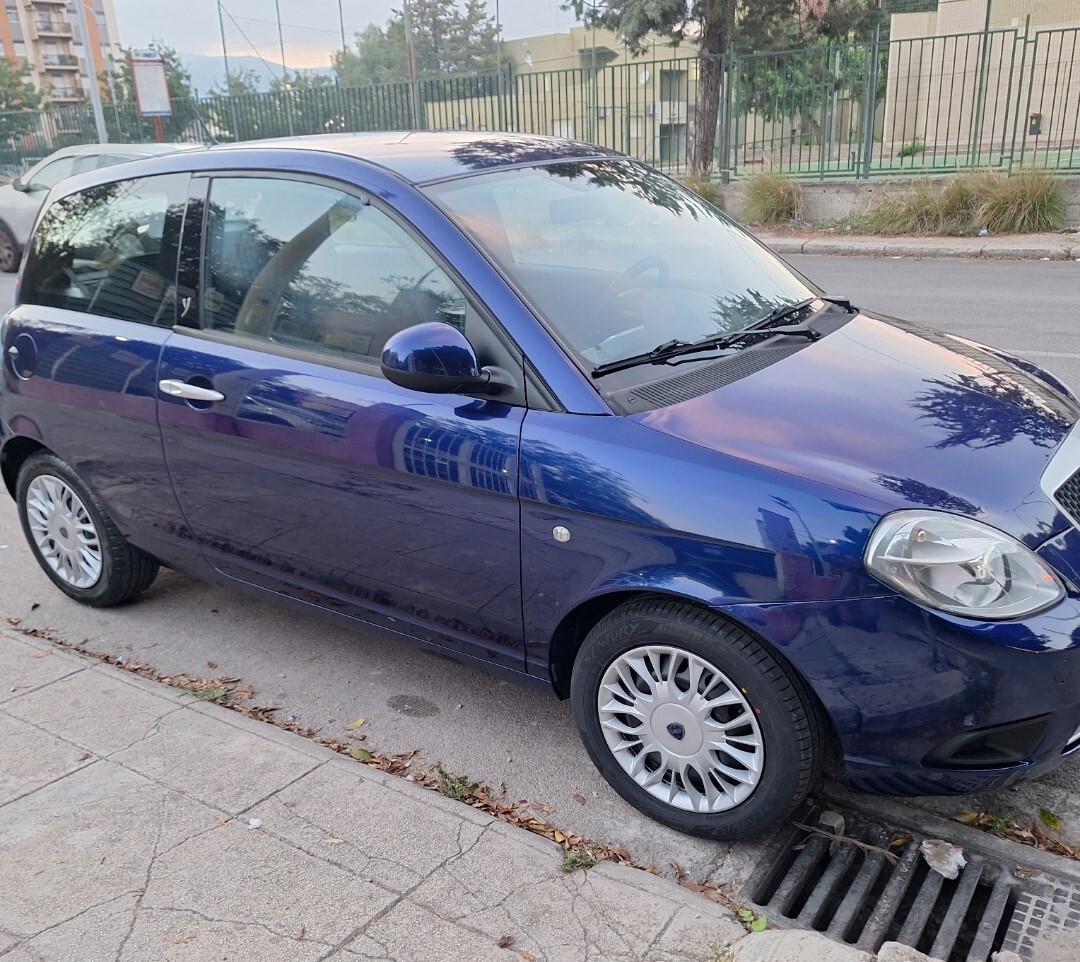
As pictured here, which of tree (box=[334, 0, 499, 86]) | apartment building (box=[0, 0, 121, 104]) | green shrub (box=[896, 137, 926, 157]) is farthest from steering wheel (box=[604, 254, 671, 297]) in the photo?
apartment building (box=[0, 0, 121, 104])

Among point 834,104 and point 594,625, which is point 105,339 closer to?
point 594,625

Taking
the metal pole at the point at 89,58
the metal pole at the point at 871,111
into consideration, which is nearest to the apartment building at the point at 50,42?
the metal pole at the point at 89,58

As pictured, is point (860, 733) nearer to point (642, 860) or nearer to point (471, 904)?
point (642, 860)

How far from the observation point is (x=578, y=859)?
2635mm

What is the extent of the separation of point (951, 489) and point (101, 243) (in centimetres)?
328

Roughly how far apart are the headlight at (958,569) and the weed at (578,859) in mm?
1066

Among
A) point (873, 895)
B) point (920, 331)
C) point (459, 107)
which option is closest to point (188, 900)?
point (873, 895)

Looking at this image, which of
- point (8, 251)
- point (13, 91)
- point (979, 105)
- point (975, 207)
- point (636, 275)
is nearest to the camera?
point (636, 275)

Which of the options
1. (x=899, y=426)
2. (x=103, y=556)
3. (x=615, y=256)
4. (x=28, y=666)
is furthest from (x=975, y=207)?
(x=28, y=666)

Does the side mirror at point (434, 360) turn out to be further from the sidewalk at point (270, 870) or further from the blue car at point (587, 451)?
the sidewalk at point (270, 870)

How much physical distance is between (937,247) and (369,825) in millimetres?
12380

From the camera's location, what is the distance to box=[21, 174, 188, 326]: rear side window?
370 cm

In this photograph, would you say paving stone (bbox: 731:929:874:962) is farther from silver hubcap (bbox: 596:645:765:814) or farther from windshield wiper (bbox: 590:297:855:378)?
windshield wiper (bbox: 590:297:855:378)

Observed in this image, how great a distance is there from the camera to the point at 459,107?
70.3 feet
